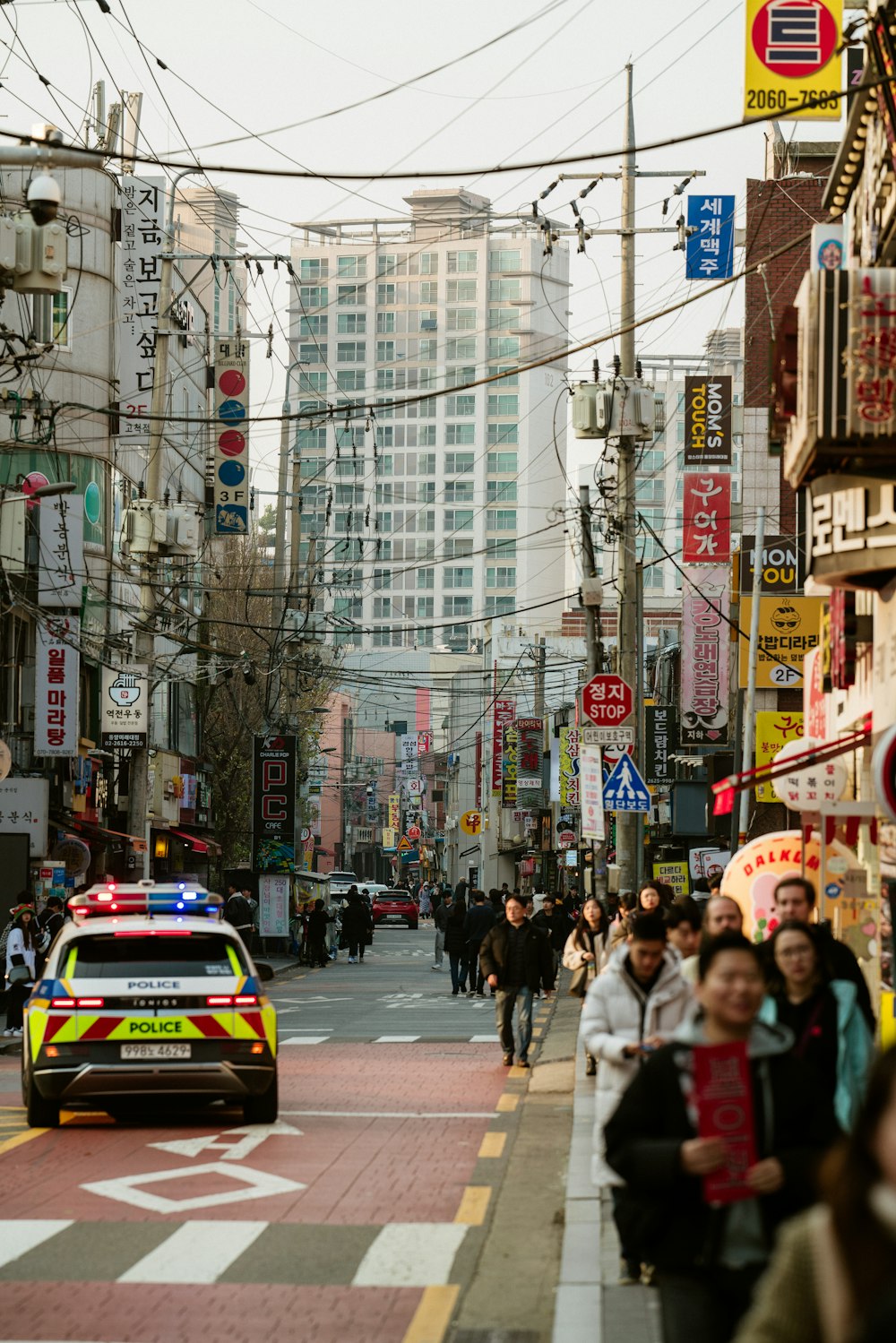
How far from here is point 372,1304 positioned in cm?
884

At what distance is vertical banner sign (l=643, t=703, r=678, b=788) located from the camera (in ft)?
160

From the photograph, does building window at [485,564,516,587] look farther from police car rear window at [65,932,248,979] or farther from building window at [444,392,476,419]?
police car rear window at [65,932,248,979]

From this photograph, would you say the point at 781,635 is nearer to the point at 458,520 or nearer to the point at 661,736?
the point at 661,736

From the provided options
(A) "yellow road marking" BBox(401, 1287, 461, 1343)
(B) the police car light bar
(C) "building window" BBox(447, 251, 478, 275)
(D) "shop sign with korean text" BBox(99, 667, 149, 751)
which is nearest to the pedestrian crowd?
(A) "yellow road marking" BBox(401, 1287, 461, 1343)

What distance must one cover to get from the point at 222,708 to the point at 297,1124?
44427mm

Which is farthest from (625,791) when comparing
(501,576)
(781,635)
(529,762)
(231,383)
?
(501,576)

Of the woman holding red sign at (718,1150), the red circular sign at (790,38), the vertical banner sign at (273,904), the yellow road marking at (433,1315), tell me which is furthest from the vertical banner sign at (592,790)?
the woman holding red sign at (718,1150)

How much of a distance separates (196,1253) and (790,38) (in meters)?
18.5

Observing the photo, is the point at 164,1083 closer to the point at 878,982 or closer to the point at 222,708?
the point at 878,982

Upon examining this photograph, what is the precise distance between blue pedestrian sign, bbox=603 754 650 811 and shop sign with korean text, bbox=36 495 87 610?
15.7 metres

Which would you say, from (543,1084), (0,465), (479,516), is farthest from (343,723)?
(543,1084)

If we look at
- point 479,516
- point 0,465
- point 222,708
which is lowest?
point 222,708

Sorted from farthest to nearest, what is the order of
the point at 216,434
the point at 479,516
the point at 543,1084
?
1. the point at 479,516
2. the point at 216,434
3. the point at 543,1084

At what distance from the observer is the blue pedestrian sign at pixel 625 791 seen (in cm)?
2517
